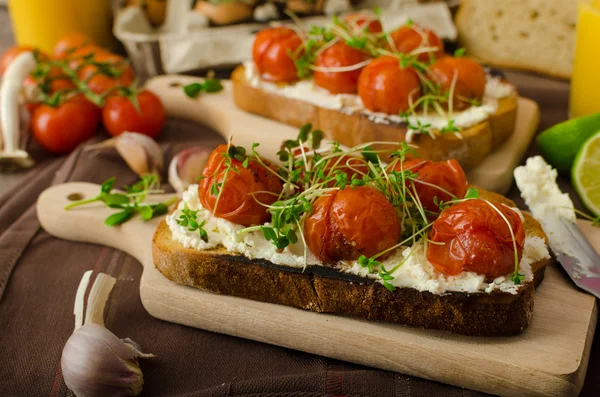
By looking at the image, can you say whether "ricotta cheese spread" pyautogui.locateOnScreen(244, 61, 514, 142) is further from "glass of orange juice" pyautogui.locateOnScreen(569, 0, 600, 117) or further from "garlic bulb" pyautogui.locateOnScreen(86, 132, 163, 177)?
"garlic bulb" pyautogui.locateOnScreen(86, 132, 163, 177)

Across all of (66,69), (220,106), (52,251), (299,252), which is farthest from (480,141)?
(66,69)

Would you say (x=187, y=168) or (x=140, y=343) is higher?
(x=187, y=168)

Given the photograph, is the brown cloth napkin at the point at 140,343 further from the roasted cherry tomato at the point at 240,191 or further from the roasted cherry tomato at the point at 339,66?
the roasted cherry tomato at the point at 339,66

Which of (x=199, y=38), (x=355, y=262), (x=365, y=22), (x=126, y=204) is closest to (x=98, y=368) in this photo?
(x=355, y=262)

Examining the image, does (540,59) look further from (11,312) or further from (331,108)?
(11,312)

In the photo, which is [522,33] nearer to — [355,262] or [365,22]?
[365,22]

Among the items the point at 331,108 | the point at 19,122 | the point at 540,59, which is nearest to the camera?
the point at 331,108

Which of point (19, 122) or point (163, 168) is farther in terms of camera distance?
point (19, 122)
